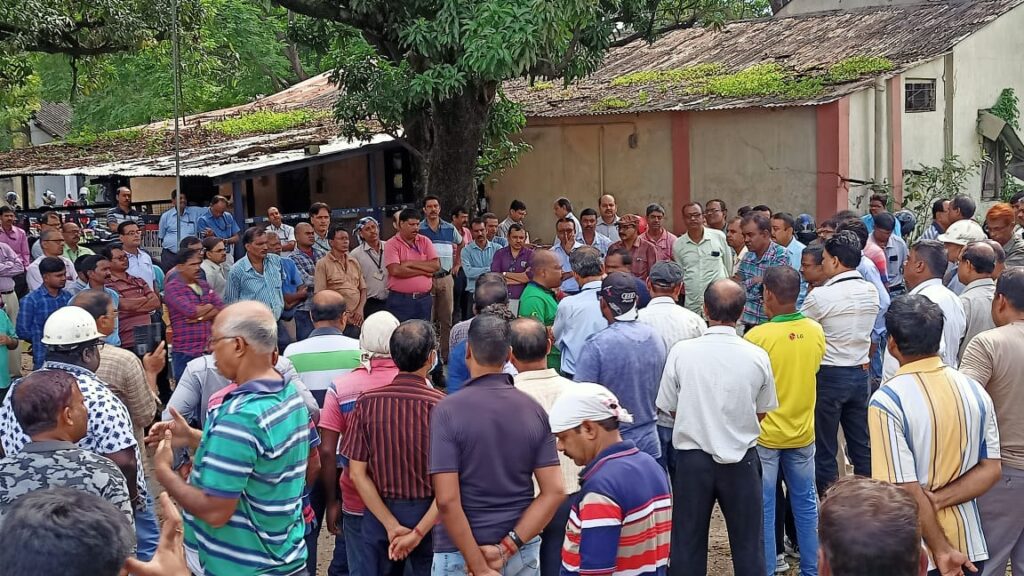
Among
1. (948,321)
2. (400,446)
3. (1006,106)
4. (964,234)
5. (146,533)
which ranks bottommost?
(146,533)

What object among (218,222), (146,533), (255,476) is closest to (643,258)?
(218,222)

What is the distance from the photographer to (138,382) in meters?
5.73

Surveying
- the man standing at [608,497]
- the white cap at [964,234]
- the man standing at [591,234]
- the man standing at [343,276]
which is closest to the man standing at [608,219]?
the man standing at [591,234]

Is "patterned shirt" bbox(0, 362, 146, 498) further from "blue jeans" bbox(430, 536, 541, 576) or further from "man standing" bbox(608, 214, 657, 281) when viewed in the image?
"man standing" bbox(608, 214, 657, 281)

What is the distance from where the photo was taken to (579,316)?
653cm

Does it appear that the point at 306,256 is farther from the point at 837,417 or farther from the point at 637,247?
the point at 837,417

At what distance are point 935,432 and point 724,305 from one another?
1.35m

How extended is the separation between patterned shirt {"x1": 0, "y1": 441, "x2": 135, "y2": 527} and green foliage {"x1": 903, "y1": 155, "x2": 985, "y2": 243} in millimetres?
14870

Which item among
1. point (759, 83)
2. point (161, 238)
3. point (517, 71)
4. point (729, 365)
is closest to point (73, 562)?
point (729, 365)

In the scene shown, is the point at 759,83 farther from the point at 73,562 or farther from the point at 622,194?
the point at 73,562

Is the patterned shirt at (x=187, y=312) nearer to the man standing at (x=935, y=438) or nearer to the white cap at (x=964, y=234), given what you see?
the white cap at (x=964, y=234)

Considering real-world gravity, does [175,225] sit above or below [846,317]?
above

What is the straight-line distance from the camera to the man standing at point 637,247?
33.6ft

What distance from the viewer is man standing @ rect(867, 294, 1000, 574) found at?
4129mm
